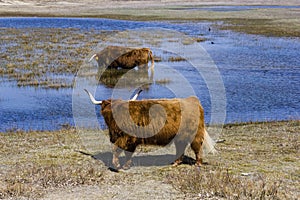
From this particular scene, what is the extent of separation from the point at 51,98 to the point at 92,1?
112 m

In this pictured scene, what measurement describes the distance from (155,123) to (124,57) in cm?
1709

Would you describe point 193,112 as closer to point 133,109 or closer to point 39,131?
point 133,109

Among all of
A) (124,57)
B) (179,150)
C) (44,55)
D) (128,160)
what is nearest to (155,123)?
(179,150)

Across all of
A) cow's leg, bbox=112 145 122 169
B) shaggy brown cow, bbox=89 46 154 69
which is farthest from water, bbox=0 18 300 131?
cow's leg, bbox=112 145 122 169

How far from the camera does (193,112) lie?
8836mm

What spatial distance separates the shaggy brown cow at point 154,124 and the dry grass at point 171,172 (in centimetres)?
55

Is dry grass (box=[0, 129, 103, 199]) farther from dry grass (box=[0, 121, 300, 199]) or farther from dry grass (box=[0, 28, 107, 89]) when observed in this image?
dry grass (box=[0, 28, 107, 89])

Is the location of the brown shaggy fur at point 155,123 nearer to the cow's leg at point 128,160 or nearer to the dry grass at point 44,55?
the cow's leg at point 128,160

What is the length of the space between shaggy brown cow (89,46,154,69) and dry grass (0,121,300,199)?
46.2ft

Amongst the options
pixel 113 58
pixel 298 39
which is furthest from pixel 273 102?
pixel 298 39

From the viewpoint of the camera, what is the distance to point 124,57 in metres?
25.6

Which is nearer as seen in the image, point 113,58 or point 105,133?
point 105,133

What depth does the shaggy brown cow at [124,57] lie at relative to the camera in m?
25.5

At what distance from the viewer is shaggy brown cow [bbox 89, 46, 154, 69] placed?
25.5 metres
